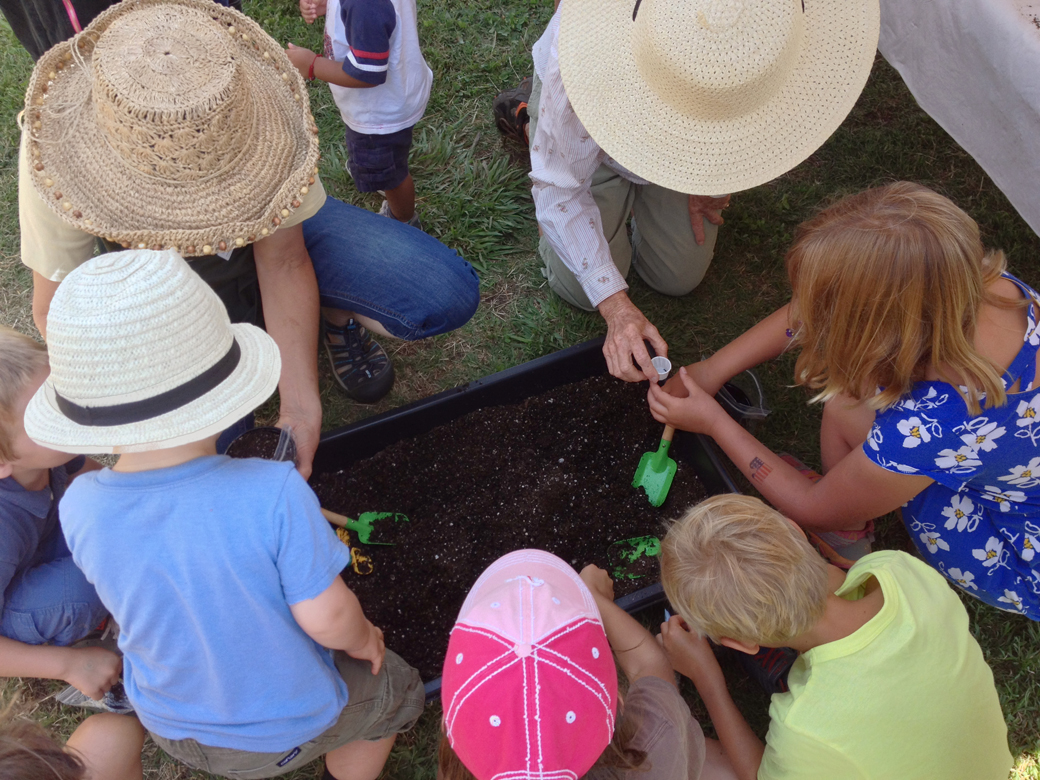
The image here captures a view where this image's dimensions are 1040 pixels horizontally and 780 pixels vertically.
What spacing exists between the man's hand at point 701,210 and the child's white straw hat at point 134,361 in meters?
1.58

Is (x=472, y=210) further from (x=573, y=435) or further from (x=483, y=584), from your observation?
(x=483, y=584)

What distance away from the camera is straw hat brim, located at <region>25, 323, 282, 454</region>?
Result: 3.34ft

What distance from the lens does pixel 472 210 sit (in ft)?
8.84

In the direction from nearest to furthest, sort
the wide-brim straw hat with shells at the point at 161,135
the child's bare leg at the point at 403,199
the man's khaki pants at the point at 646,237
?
the wide-brim straw hat with shells at the point at 161,135 → the man's khaki pants at the point at 646,237 → the child's bare leg at the point at 403,199

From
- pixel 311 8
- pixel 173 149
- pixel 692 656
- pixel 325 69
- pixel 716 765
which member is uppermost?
pixel 173 149

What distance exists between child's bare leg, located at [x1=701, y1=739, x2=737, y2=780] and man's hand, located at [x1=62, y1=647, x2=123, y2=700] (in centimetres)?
132

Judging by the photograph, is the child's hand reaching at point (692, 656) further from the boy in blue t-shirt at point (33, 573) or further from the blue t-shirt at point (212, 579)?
the boy in blue t-shirt at point (33, 573)

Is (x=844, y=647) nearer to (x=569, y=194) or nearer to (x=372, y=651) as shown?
(x=372, y=651)

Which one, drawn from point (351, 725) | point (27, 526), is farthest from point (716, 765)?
point (27, 526)

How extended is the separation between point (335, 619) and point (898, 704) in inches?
40.0

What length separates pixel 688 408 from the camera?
5.92ft

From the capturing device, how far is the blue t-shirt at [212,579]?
1.06m

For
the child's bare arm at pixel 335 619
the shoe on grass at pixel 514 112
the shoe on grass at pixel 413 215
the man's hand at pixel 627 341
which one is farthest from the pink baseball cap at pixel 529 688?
the shoe on grass at pixel 514 112

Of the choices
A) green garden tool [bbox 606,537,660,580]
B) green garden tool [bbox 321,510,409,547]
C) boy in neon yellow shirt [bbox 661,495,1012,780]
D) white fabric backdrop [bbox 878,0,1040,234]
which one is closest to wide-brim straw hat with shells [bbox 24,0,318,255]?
green garden tool [bbox 321,510,409,547]
